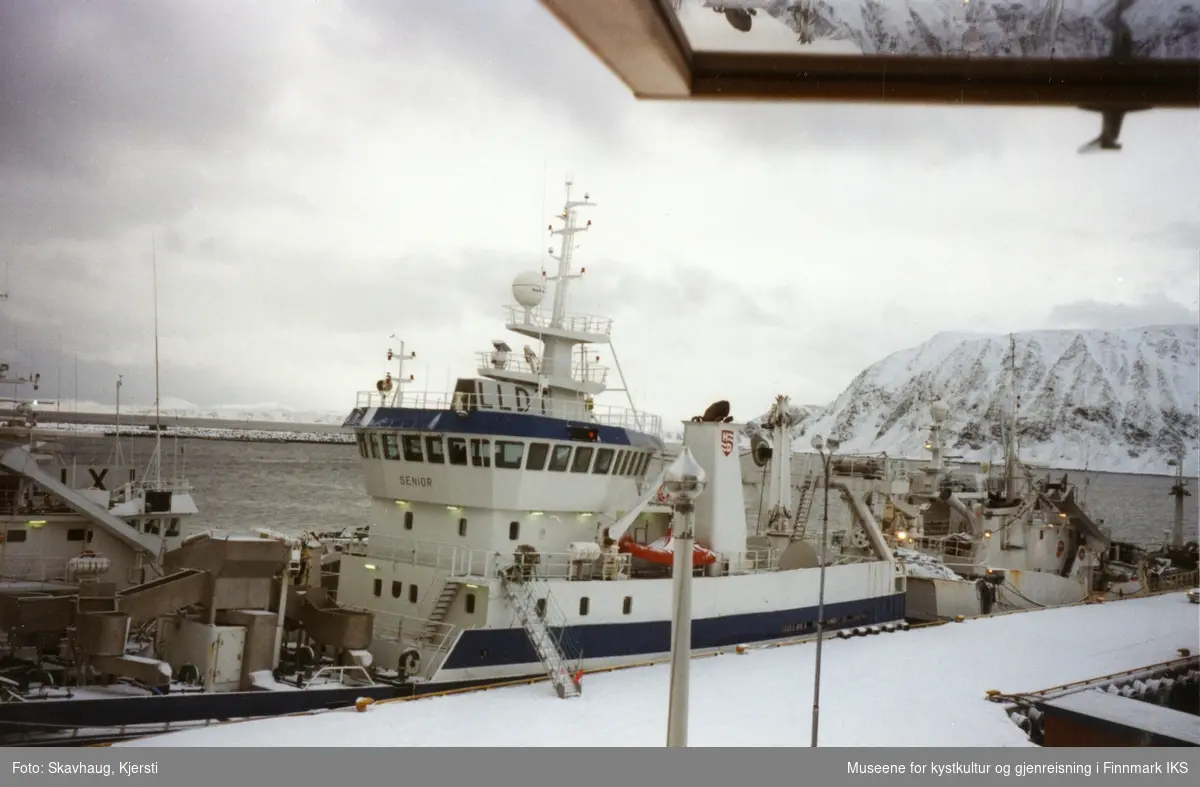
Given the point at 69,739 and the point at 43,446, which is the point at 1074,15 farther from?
the point at 43,446

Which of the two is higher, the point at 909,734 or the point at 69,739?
the point at 909,734

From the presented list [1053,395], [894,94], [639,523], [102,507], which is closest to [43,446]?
[102,507]

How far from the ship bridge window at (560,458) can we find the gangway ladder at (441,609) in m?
1.66

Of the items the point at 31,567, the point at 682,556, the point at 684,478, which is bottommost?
the point at 31,567

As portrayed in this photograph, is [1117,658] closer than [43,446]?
Yes

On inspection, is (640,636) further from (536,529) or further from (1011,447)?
(1011,447)

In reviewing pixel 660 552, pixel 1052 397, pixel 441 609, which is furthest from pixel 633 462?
pixel 1052 397

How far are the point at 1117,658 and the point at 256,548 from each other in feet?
28.9

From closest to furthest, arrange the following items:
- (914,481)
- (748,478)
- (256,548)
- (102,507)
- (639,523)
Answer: (256,548)
(639,523)
(102,507)
(748,478)
(914,481)

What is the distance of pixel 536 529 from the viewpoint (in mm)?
9516

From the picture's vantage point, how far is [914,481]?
719 inches

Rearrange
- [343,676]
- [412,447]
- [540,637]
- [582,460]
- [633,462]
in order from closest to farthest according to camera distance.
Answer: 1. [343,676]
2. [540,637]
3. [412,447]
4. [582,460]
5. [633,462]

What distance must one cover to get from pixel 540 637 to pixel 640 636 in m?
1.76

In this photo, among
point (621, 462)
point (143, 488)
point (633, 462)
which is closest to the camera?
point (621, 462)
